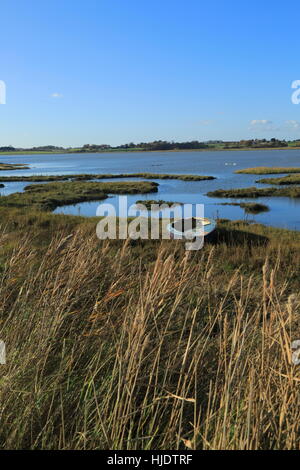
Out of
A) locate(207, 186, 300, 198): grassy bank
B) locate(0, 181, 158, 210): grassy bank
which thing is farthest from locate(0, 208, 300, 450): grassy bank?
locate(207, 186, 300, 198): grassy bank

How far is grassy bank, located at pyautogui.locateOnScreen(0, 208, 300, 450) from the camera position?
2.04 metres

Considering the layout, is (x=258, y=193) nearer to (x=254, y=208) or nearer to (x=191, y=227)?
(x=254, y=208)

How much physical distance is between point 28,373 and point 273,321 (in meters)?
1.81

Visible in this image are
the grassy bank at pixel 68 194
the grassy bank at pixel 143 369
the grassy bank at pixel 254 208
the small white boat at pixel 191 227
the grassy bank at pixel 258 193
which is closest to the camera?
the grassy bank at pixel 143 369

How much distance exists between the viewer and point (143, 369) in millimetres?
2498

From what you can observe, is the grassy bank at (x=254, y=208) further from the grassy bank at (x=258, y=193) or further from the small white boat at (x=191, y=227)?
the small white boat at (x=191, y=227)

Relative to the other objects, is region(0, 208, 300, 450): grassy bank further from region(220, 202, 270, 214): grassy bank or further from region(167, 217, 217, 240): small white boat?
region(220, 202, 270, 214): grassy bank

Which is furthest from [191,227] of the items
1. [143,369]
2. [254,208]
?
[254,208]

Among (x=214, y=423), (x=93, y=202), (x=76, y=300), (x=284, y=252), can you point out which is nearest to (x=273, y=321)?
(x=214, y=423)

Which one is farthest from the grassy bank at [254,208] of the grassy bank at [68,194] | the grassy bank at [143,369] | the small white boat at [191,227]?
the grassy bank at [143,369]

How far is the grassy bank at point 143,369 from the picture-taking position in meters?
2.04

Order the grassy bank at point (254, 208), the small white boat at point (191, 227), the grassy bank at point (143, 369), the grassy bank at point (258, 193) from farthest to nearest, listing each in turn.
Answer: the grassy bank at point (258, 193), the grassy bank at point (254, 208), the small white boat at point (191, 227), the grassy bank at point (143, 369)
